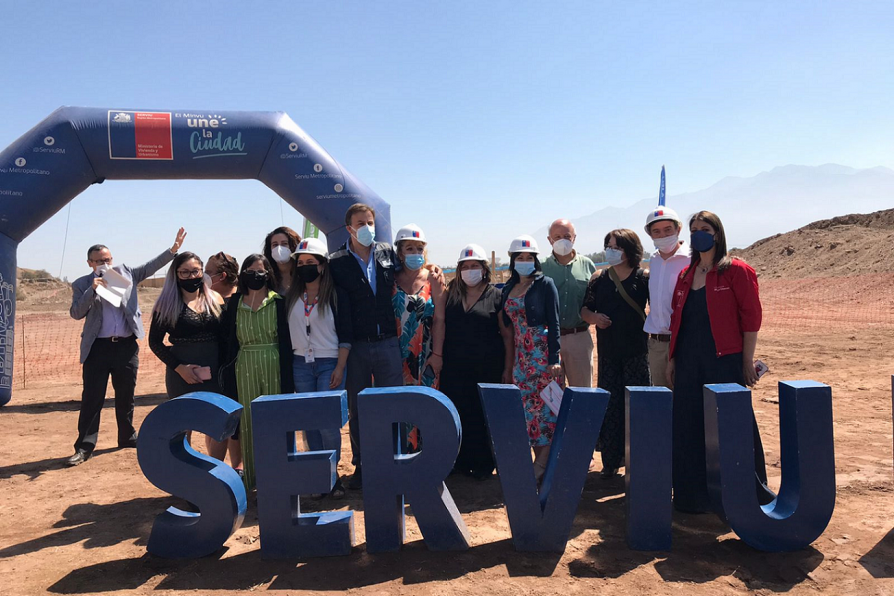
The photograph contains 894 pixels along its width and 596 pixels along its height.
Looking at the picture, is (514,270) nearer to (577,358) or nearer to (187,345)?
(577,358)

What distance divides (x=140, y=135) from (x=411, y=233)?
5.35m

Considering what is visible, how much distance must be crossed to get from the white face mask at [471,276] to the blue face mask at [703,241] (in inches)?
60.9

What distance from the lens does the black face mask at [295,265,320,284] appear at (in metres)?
4.23

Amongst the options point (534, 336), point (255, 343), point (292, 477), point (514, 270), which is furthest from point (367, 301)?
point (292, 477)

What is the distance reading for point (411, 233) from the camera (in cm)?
447

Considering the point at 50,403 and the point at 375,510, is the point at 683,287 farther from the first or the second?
the point at 50,403

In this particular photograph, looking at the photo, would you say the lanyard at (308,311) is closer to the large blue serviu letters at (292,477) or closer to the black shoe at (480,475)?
the large blue serviu letters at (292,477)

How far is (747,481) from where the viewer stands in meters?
3.39

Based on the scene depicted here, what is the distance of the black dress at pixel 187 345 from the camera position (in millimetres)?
4375

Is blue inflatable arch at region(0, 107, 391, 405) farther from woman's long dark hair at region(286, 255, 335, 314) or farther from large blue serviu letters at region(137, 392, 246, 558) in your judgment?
large blue serviu letters at region(137, 392, 246, 558)

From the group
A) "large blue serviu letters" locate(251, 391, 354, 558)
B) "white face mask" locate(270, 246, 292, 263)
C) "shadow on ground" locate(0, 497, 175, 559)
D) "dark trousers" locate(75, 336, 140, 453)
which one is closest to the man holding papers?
"dark trousers" locate(75, 336, 140, 453)

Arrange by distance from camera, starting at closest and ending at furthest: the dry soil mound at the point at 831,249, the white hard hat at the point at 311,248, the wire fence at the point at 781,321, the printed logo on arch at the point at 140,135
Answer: the white hard hat at the point at 311,248 → the printed logo on arch at the point at 140,135 → the wire fence at the point at 781,321 → the dry soil mound at the point at 831,249

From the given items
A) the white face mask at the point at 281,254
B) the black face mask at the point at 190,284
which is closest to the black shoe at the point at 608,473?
the white face mask at the point at 281,254

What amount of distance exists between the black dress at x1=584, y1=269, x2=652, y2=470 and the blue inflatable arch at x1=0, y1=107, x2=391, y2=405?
466 centimetres
